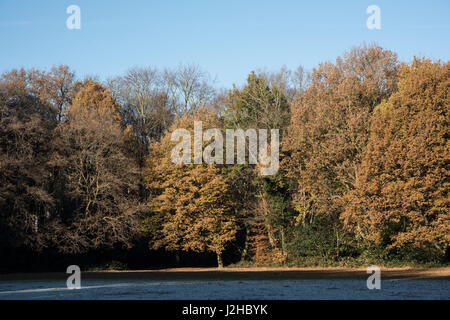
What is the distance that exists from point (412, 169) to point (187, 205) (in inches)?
775

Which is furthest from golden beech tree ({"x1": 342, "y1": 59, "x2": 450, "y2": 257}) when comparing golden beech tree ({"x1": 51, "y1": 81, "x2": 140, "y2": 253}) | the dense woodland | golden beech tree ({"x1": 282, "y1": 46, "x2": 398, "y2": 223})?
golden beech tree ({"x1": 51, "y1": 81, "x2": 140, "y2": 253})

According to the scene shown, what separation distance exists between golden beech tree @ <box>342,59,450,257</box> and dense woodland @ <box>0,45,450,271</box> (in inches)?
4.0

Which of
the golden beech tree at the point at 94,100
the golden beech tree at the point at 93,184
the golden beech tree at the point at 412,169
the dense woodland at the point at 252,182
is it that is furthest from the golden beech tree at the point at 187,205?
the golden beech tree at the point at 412,169

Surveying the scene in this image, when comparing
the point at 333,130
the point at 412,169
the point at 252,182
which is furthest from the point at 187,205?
the point at 412,169

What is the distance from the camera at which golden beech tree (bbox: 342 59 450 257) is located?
35906mm

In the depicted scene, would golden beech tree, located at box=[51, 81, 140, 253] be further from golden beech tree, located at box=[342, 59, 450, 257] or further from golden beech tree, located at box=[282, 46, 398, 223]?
golden beech tree, located at box=[342, 59, 450, 257]

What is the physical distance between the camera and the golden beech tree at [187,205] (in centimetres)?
4625

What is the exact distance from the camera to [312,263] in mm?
44125

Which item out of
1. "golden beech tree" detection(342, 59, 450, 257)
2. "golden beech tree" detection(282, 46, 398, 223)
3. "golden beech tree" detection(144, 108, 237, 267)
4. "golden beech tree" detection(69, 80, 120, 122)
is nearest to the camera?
"golden beech tree" detection(342, 59, 450, 257)

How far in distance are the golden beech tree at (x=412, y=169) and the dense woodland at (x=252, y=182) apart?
102mm

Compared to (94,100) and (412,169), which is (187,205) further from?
(412,169)

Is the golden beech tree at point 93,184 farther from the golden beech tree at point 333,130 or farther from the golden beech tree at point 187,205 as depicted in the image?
the golden beech tree at point 333,130
